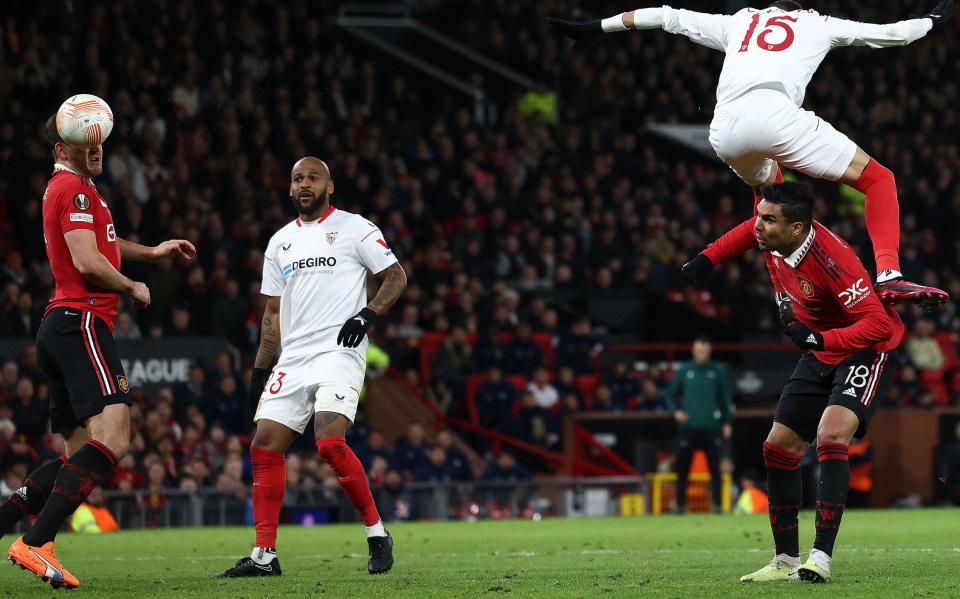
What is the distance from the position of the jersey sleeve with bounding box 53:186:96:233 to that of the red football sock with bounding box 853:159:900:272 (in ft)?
13.1

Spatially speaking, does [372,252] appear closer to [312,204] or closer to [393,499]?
[312,204]

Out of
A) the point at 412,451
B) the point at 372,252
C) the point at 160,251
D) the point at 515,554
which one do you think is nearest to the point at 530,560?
the point at 515,554

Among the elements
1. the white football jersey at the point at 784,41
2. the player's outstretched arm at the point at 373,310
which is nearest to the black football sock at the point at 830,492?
the white football jersey at the point at 784,41

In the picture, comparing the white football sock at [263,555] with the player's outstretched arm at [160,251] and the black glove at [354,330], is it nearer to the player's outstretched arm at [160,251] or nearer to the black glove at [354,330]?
the black glove at [354,330]

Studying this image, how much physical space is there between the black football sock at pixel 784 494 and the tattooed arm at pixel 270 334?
2.97 metres

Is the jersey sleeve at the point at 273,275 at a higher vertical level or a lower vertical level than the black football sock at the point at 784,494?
higher

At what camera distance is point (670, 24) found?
814 cm

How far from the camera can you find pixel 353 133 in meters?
22.8

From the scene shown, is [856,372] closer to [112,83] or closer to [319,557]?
[319,557]

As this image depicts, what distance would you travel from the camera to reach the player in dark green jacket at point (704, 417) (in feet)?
57.3

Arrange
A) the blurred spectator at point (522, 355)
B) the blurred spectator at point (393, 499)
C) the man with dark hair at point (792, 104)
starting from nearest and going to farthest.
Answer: the man with dark hair at point (792, 104)
the blurred spectator at point (393, 499)
the blurred spectator at point (522, 355)

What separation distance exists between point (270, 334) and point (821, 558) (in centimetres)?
350

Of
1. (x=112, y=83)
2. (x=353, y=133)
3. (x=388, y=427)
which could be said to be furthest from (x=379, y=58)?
(x=388, y=427)

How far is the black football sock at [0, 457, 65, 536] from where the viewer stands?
315 inches
